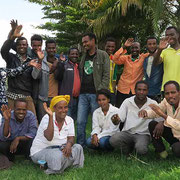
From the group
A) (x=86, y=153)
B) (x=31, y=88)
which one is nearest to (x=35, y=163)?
(x=86, y=153)

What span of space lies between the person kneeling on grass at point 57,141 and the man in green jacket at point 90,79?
3.70ft

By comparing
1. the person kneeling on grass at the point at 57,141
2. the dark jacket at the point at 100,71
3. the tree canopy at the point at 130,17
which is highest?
the tree canopy at the point at 130,17

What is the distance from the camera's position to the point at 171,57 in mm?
5543

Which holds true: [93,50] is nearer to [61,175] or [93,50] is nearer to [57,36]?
[61,175]

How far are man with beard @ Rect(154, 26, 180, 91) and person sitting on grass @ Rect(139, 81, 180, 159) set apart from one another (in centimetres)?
70

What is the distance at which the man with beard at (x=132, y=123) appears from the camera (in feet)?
17.2

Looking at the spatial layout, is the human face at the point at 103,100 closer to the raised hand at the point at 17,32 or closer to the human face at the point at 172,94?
the human face at the point at 172,94

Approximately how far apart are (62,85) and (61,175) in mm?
2251

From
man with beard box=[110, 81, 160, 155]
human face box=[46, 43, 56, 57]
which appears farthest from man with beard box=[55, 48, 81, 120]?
man with beard box=[110, 81, 160, 155]

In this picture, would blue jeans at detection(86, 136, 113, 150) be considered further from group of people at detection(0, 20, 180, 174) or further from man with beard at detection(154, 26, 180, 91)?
man with beard at detection(154, 26, 180, 91)

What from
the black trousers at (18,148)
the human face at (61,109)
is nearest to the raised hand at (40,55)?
the human face at (61,109)

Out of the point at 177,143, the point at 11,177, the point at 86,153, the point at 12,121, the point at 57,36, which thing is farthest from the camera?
the point at 57,36

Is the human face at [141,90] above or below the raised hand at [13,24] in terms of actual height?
below

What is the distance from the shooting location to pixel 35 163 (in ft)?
16.3
